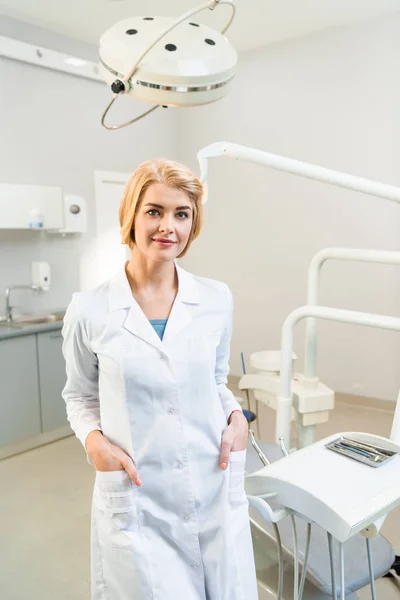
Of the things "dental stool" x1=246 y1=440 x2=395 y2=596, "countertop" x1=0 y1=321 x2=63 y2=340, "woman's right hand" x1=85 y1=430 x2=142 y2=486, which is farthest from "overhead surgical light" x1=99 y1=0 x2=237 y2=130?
"countertop" x1=0 y1=321 x2=63 y2=340

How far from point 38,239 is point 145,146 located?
60.1 inches

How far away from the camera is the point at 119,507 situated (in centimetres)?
116

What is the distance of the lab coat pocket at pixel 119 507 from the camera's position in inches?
45.4

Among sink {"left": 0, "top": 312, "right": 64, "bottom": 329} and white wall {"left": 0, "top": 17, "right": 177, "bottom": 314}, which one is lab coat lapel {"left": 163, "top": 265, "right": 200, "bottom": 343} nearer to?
sink {"left": 0, "top": 312, "right": 64, "bottom": 329}

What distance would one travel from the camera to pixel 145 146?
5184 millimetres

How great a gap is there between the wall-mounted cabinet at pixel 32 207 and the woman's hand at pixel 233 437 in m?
2.95

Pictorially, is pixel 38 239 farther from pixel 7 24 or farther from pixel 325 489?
pixel 325 489

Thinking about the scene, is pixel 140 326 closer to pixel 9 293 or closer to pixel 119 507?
pixel 119 507

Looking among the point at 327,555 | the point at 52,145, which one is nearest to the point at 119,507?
the point at 327,555

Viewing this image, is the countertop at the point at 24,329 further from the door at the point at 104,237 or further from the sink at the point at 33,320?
the door at the point at 104,237

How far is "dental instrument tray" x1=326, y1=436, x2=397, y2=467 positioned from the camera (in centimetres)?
133

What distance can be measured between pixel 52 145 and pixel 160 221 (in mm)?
3544

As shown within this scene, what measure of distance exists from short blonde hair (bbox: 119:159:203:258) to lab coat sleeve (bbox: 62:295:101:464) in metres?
0.22

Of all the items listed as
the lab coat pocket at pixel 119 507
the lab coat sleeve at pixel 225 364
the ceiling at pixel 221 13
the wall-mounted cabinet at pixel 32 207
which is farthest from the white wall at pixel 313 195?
the lab coat pocket at pixel 119 507
